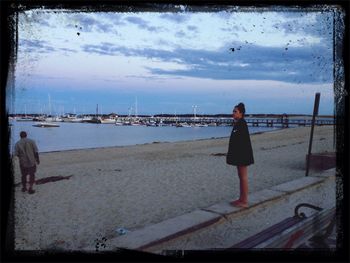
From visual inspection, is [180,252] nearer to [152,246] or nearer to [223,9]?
[152,246]

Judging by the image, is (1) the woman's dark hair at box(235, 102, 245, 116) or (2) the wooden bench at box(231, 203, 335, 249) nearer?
(2) the wooden bench at box(231, 203, 335, 249)

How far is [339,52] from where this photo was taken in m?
3.96

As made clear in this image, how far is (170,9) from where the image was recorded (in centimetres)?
376

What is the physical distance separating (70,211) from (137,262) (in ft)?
11.6

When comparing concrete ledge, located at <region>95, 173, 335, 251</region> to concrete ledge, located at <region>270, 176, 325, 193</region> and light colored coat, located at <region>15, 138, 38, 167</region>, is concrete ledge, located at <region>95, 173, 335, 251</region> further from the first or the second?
light colored coat, located at <region>15, 138, 38, 167</region>

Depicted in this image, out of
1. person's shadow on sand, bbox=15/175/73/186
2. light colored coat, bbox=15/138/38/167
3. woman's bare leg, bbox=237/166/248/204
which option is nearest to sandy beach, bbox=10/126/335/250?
person's shadow on sand, bbox=15/175/73/186

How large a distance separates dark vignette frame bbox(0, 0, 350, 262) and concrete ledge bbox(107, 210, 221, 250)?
0.44 meters

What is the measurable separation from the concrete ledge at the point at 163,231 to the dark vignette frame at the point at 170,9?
1.43 feet

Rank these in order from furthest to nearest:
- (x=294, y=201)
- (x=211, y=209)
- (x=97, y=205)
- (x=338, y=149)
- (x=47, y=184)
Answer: (x=47, y=184) → (x=97, y=205) → (x=294, y=201) → (x=211, y=209) → (x=338, y=149)

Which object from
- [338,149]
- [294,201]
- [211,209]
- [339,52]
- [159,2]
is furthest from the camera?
[294,201]

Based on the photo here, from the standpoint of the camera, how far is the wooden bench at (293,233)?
12.7 feet

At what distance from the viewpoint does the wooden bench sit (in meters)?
3.86

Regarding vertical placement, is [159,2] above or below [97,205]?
above

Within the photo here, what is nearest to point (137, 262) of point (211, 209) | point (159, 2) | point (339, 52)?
point (211, 209)
